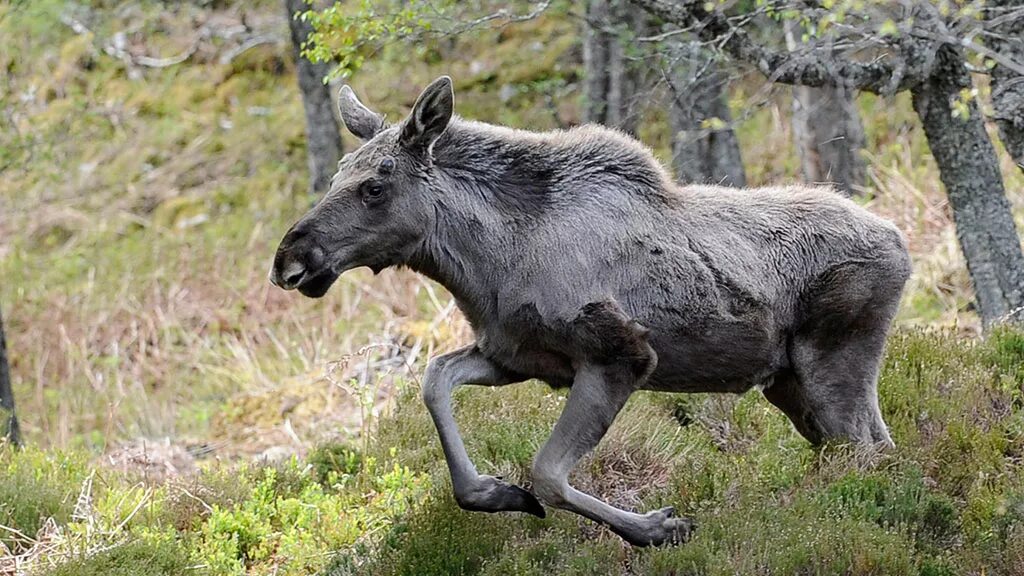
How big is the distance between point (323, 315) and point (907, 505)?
9147 millimetres

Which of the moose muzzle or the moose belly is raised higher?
the moose muzzle

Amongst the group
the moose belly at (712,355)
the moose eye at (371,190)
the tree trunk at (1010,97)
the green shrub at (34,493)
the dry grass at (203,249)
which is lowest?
the dry grass at (203,249)

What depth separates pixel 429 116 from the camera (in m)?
6.66

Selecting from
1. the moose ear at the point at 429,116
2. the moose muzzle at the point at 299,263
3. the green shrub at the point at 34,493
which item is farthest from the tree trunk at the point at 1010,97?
the green shrub at the point at 34,493

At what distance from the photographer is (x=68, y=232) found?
64.6ft

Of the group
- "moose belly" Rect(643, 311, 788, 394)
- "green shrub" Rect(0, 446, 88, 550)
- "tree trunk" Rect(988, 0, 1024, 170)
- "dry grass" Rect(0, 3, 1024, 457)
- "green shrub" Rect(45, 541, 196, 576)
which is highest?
"tree trunk" Rect(988, 0, 1024, 170)

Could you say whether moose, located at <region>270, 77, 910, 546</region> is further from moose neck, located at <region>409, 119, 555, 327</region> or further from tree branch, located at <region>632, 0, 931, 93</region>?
tree branch, located at <region>632, 0, 931, 93</region>

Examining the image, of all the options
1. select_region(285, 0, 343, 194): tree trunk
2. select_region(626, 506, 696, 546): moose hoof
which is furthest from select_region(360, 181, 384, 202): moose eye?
select_region(285, 0, 343, 194): tree trunk

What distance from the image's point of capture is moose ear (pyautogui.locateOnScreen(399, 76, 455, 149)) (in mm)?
6496

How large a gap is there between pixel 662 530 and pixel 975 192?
4103mm

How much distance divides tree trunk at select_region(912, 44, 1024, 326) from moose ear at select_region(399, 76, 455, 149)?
4.05 m

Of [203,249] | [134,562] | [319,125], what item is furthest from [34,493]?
[203,249]

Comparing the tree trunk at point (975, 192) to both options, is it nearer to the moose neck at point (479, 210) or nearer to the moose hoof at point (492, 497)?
the moose neck at point (479, 210)

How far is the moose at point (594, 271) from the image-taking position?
21.3 ft
